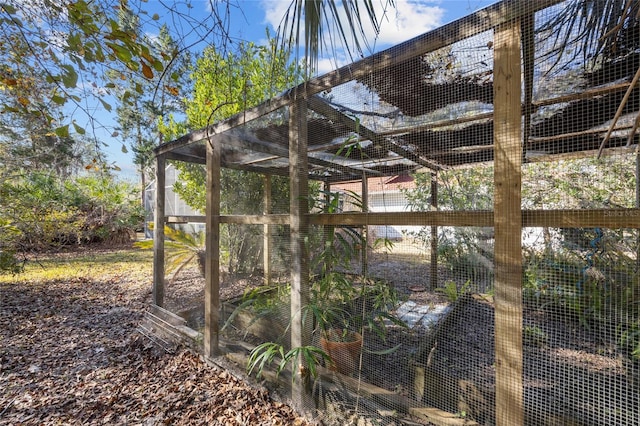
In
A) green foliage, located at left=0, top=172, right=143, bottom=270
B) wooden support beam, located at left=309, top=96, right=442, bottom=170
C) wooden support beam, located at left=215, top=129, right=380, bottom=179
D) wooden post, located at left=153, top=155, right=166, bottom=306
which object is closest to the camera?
wooden support beam, located at left=309, top=96, right=442, bottom=170

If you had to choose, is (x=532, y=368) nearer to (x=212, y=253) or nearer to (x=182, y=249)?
(x=212, y=253)

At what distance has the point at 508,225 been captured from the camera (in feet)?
3.74

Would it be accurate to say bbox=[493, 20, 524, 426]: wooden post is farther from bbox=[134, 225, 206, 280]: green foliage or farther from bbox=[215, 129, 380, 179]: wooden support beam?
bbox=[134, 225, 206, 280]: green foliage

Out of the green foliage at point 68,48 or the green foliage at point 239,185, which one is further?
the green foliage at point 239,185

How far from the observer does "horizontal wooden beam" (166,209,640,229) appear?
965 millimetres

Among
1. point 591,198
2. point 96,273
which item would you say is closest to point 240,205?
point 591,198

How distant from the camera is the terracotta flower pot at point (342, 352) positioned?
6.35ft

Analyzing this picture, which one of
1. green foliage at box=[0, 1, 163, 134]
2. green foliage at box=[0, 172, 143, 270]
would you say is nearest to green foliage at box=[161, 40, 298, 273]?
green foliage at box=[0, 1, 163, 134]

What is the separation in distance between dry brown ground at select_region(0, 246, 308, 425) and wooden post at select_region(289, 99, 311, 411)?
46cm

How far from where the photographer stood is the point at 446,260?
66.1 inches

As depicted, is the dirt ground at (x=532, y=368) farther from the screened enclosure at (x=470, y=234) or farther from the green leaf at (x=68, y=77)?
the green leaf at (x=68, y=77)

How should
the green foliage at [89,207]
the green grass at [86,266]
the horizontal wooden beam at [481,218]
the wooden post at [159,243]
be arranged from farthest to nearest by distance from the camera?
the green foliage at [89,207] → the green grass at [86,266] → the wooden post at [159,243] → the horizontal wooden beam at [481,218]

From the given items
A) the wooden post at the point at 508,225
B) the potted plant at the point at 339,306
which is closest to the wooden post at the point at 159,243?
the potted plant at the point at 339,306

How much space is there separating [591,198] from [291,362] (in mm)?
1898
